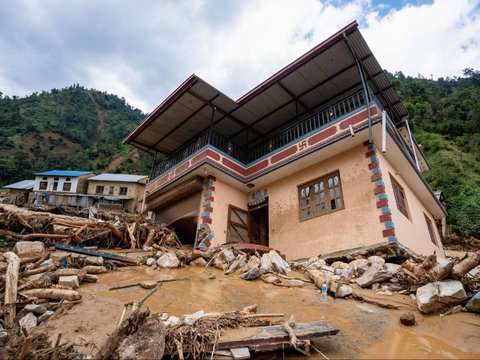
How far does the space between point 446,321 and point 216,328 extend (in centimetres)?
314

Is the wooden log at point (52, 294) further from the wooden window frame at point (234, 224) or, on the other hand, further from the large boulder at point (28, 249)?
the wooden window frame at point (234, 224)

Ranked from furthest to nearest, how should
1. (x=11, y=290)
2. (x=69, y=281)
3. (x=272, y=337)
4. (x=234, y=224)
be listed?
(x=234, y=224), (x=69, y=281), (x=11, y=290), (x=272, y=337)

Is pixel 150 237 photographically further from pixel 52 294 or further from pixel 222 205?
pixel 52 294

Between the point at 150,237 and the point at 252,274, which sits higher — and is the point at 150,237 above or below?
above

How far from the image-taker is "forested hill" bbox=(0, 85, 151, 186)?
174 feet

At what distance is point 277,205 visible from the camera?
10.9 metres

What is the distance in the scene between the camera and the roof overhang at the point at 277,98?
9234 mm

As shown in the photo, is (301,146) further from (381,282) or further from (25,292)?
(25,292)

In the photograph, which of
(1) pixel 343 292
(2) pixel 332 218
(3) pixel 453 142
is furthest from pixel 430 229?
(3) pixel 453 142

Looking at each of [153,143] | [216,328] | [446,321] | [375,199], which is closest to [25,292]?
[216,328]

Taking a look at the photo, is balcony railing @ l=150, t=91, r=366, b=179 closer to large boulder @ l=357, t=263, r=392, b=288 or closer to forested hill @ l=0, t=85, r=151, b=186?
large boulder @ l=357, t=263, r=392, b=288

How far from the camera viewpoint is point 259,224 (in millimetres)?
12273

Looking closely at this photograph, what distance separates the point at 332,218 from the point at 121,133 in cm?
7498

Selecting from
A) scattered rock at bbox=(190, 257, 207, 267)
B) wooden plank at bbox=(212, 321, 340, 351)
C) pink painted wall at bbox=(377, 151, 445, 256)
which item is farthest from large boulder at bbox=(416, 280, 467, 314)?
scattered rock at bbox=(190, 257, 207, 267)
